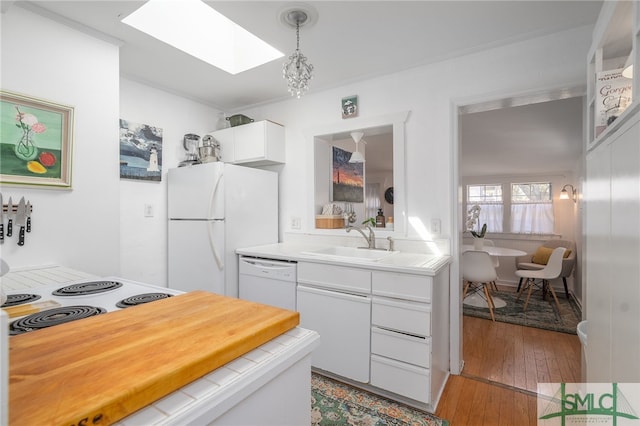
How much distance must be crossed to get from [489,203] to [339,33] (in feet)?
20.3

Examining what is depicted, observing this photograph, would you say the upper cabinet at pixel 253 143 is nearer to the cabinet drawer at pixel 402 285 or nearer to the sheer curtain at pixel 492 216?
the cabinet drawer at pixel 402 285

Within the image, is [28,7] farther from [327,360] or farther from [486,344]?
[486,344]

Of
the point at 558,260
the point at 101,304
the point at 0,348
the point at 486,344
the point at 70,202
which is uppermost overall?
the point at 70,202

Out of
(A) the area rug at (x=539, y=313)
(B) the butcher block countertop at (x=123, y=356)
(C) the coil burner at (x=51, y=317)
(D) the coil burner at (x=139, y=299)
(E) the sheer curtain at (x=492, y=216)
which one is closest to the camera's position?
(B) the butcher block countertop at (x=123, y=356)

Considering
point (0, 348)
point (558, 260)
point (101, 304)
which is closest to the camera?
point (0, 348)

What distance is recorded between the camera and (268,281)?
2.39 meters

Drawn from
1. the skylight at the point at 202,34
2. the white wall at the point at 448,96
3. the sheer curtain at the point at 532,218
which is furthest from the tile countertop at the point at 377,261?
the sheer curtain at the point at 532,218

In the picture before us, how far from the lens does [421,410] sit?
73.4 inches

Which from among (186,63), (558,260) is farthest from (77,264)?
(558,260)

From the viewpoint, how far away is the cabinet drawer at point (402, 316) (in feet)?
5.85

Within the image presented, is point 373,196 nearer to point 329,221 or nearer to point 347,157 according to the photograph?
point 347,157

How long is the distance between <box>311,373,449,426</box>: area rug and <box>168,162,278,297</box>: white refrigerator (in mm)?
→ 1100

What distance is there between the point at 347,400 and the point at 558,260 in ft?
12.0

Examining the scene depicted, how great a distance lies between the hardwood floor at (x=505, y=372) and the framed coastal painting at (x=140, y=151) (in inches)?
114
